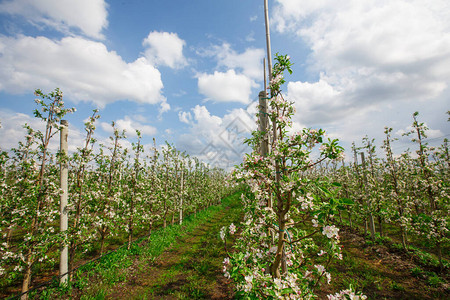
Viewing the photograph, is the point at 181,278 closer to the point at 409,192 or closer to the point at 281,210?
the point at 281,210

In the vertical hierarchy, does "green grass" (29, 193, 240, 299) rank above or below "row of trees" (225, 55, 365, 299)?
below

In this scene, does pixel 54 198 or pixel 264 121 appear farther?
pixel 54 198

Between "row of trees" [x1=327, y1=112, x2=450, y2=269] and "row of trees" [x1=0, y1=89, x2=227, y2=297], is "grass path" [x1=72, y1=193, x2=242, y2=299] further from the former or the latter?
"row of trees" [x1=327, y1=112, x2=450, y2=269]

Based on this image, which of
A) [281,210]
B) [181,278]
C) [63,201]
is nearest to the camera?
[281,210]

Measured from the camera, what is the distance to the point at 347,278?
6891 millimetres

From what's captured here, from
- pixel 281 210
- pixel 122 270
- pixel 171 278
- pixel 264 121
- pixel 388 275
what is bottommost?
pixel 388 275

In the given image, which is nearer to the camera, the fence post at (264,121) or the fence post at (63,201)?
the fence post at (264,121)

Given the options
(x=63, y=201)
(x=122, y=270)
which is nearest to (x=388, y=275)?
(x=122, y=270)

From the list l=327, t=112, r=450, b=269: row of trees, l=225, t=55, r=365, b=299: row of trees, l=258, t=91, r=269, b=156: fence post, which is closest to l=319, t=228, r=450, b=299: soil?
l=327, t=112, r=450, b=269: row of trees

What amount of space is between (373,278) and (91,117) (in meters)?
12.3

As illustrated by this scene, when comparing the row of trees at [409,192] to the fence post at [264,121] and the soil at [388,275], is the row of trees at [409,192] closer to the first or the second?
the soil at [388,275]

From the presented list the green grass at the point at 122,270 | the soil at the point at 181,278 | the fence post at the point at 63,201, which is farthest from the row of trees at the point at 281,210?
the fence post at the point at 63,201

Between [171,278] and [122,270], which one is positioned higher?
[122,270]

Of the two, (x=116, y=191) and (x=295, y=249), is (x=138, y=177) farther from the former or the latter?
(x=295, y=249)
